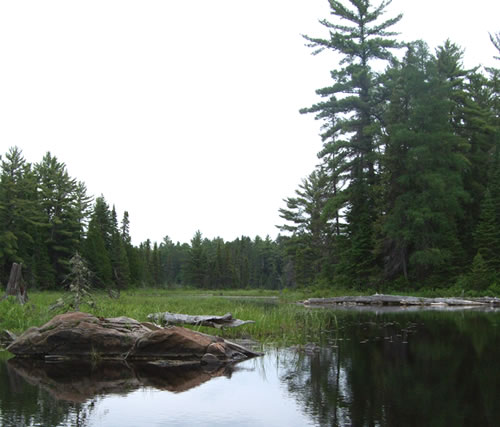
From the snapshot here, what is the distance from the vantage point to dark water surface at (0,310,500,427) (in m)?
6.22

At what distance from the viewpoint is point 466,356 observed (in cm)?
1020

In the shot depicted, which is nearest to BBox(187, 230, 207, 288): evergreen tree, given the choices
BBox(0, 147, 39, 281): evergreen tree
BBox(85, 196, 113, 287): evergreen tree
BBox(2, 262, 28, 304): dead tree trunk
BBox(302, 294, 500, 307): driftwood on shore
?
BBox(85, 196, 113, 287): evergreen tree

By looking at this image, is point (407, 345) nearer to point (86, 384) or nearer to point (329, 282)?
point (86, 384)

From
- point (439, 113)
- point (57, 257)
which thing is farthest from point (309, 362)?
point (57, 257)

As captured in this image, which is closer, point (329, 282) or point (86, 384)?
point (86, 384)

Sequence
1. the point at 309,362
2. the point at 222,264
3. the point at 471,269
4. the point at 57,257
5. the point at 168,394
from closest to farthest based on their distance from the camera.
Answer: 1. the point at 168,394
2. the point at 309,362
3. the point at 471,269
4. the point at 57,257
5. the point at 222,264

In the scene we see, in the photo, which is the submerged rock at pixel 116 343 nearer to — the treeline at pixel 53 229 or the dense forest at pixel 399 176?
the dense forest at pixel 399 176

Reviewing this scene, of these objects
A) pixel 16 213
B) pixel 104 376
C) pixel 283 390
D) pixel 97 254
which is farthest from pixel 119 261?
pixel 283 390

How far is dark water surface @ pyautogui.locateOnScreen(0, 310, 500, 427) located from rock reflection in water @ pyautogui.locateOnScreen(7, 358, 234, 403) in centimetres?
2

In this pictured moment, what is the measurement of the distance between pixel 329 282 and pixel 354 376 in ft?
109

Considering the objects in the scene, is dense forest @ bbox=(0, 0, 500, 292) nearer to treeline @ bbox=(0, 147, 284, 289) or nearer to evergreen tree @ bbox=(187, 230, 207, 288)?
treeline @ bbox=(0, 147, 284, 289)

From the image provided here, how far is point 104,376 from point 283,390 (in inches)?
143

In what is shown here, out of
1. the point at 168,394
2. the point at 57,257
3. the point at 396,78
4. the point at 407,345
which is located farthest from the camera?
the point at 57,257

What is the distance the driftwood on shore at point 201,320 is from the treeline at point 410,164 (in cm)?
2204
